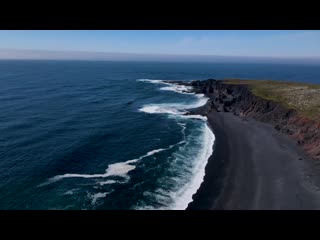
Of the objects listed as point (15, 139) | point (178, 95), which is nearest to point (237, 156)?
point (15, 139)

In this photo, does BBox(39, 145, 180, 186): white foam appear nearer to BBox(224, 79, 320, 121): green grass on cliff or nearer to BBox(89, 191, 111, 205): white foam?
BBox(89, 191, 111, 205): white foam

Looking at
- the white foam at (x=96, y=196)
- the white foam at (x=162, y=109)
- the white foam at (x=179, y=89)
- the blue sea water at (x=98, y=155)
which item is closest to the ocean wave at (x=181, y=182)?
the blue sea water at (x=98, y=155)

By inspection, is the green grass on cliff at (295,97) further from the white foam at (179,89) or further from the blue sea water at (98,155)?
the white foam at (179,89)

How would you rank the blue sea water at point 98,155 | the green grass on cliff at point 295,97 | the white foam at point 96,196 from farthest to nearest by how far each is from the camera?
the green grass on cliff at point 295,97 → the blue sea water at point 98,155 → the white foam at point 96,196

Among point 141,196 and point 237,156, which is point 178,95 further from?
point 141,196

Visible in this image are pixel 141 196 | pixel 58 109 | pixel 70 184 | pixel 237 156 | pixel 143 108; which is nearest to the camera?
pixel 141 196

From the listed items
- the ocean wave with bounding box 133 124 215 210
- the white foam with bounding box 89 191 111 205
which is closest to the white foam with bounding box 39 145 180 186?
the white foam with bounding box 89 191 111 205
